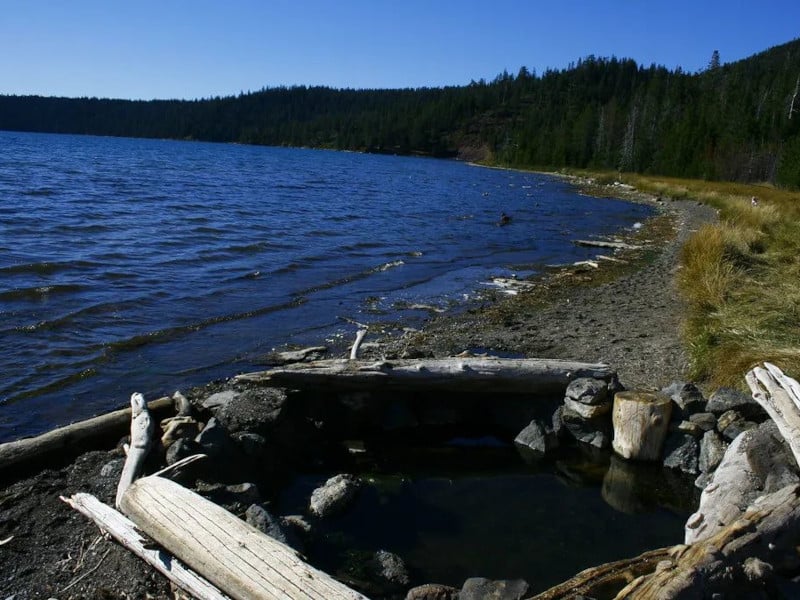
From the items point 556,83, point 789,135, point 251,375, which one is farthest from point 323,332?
point 556,83

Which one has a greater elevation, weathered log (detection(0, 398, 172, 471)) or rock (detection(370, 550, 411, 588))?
weathered log (detection(0, 398, 172, 471))

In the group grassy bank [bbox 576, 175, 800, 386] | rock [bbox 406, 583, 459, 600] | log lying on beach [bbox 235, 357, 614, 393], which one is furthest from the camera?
grassy bank [bbox 576, 175, 800, 386]

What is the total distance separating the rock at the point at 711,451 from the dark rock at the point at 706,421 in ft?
0.27

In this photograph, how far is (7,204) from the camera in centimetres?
2736

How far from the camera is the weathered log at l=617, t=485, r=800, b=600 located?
3.63m

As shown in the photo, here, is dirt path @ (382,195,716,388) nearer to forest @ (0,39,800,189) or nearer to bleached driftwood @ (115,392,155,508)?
bleached driftwood @ (115,392,155,508)

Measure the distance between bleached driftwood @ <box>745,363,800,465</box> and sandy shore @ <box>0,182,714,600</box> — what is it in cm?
215

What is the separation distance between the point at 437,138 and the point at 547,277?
565 ft

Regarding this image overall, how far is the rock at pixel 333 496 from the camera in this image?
5941 mm

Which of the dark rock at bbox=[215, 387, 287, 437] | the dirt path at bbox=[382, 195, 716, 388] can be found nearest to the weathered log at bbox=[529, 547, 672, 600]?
the dark rock at bbox=[215, 387, 287, 437]

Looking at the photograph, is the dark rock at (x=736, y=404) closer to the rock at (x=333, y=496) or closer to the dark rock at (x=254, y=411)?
the rock at (x=333, y=496)

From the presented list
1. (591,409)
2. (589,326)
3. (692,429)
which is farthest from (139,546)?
(589,326)

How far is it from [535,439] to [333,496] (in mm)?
2835

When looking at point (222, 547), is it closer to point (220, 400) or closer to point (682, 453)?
point (220, 400)
